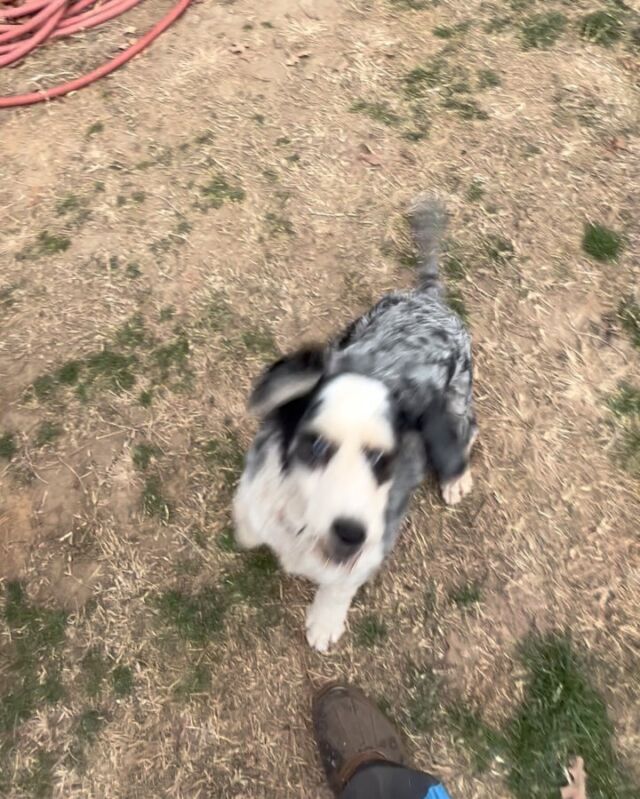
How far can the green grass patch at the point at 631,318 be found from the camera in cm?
446

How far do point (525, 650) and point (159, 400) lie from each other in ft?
8.28

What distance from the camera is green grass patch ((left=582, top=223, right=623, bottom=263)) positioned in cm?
472

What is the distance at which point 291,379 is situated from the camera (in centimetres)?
257

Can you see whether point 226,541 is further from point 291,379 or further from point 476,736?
point 476,736

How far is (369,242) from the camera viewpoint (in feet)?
15.2

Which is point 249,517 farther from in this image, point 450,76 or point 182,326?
point 450,76

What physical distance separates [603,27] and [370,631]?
5.37 meters

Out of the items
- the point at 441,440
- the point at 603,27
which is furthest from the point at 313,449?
the point at 603,27

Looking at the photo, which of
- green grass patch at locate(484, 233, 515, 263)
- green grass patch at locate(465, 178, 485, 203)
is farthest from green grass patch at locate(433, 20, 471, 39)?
green grass patch at locate(484, 233, 515, 263)

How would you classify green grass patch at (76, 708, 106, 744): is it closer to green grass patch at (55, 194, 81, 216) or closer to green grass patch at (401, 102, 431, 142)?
green grass patch at (55, 194, 81, 216)

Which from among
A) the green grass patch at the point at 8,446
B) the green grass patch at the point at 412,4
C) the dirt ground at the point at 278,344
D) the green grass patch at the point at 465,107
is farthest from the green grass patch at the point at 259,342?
the green grass patch at the point at 412,4

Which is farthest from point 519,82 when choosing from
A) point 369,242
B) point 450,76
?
point 369,242

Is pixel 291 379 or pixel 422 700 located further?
pixel 422 700

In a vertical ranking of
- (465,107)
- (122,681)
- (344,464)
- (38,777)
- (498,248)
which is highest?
(344,464)
